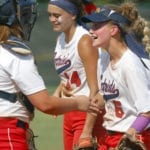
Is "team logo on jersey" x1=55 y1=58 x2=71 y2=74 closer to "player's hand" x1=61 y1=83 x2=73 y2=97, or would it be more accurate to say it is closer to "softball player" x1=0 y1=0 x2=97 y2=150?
"player's hand" x1=61 y1=83 x2=73 y2=97

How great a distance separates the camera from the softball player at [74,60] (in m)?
5.64

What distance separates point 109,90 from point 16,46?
102 cm

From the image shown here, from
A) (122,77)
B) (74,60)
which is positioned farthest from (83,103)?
(74,60)

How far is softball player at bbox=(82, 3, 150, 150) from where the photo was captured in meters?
4.84

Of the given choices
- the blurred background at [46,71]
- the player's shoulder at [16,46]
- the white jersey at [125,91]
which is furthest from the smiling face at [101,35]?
the blurred background at [46,71]

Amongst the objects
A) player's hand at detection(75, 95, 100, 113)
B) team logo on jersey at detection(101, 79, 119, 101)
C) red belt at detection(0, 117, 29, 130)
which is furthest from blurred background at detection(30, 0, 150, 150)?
red belt at detection(0, 117, 29, 130)

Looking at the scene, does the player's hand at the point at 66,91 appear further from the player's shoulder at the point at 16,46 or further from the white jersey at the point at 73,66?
the player's shoulder at the point at 16,46

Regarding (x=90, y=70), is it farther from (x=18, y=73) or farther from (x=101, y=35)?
(x=18, y=73)

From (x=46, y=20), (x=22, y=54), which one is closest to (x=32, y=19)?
(x=22, y=54)

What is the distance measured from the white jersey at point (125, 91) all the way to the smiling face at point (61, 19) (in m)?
0.76

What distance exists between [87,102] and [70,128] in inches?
59.5

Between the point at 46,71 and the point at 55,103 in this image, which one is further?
the point at 46,71

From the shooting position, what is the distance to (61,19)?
19.2 feet

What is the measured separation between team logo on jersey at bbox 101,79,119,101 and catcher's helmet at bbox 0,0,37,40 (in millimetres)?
719
